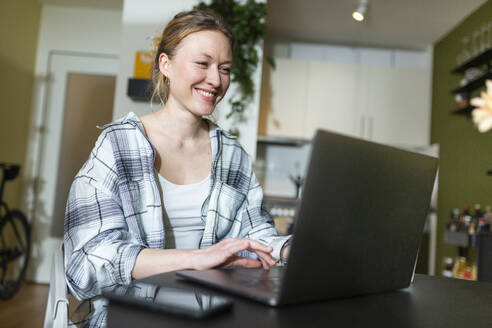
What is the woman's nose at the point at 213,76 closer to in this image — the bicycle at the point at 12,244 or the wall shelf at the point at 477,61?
the wall shelf at the point at 477,61

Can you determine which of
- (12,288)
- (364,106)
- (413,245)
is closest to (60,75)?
(12,288)

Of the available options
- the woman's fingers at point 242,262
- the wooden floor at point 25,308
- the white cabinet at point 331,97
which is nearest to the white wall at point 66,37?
the wooden floor at point 25,308

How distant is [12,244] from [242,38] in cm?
288

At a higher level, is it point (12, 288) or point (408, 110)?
point (408, 110)

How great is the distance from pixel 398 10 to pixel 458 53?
651 mm

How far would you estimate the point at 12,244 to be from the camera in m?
4.25

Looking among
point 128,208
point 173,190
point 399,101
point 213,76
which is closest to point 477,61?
point 399,101

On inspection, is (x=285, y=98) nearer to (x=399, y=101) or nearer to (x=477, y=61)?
(x=399, y=101)

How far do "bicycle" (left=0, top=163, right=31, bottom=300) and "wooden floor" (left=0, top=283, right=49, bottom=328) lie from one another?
10cm

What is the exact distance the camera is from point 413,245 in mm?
802

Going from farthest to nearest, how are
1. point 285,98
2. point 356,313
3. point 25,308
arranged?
1. point 285,98
2. point 25,308
3. point 356,313

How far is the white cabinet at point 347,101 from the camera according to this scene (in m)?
4.45

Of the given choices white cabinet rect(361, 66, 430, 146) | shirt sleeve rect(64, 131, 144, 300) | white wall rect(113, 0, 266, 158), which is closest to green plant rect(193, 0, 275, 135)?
white wall rect(113, 0, 266, 158)

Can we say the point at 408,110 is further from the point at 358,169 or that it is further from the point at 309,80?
the point at 358,169
